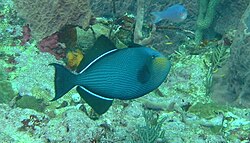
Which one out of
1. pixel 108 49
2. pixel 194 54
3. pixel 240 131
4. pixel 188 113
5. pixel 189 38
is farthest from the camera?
pixel 189 38

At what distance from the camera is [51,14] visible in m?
5.22

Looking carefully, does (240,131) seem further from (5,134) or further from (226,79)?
(5,134)

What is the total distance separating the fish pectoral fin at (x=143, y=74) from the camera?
7.66 ft

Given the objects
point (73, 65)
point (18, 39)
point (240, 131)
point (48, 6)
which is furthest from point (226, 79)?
point (18, 39)

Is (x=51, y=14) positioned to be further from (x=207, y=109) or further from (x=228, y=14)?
(x=228, y=14)

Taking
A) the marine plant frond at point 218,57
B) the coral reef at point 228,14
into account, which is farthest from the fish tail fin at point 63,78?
the coral reef at point 228,14

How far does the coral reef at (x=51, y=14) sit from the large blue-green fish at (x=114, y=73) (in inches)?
114

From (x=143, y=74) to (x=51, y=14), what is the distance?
3.26 meters

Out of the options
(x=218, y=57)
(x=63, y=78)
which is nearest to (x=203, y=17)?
(x=218, y=57)

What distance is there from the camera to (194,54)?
6.02 metres

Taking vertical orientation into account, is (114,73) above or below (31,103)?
above

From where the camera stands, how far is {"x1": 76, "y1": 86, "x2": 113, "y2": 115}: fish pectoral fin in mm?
2309

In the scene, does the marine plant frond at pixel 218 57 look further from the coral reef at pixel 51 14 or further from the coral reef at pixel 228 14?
the coral reef at pixel 51 14

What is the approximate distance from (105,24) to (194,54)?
1.67 metres
